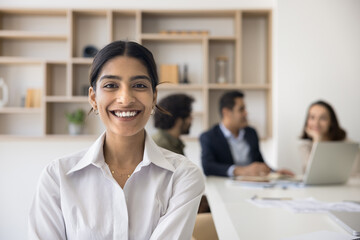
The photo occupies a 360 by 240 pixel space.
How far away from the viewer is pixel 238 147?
11.6 ft

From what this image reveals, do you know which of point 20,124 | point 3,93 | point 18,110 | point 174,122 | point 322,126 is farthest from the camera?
point 20,124

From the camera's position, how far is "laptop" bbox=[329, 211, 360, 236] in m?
1.41

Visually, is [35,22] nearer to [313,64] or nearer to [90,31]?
[90,31]

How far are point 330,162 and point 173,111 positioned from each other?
3.67 feet

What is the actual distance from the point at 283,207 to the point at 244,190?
54cm

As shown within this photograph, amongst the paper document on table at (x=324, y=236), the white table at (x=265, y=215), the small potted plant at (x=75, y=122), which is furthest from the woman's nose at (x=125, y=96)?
the small potted plant at (x=75, y=122)

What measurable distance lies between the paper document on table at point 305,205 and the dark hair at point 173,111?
1.02 meters

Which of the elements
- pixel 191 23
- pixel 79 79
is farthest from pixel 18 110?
pixel 191 23

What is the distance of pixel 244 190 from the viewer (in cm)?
240

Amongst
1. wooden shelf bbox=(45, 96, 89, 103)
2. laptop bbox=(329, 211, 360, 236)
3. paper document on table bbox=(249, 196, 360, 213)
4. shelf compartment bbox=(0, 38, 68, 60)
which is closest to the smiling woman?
laptop bbox=(329, 211, 360, 236)

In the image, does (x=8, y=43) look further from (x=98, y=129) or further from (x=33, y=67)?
(x=98, y=129)

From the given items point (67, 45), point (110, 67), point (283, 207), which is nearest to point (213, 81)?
point (67, 45)

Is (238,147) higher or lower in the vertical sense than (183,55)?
lower

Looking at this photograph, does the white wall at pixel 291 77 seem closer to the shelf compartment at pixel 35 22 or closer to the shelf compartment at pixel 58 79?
the shelf compartment at pixel 35 22
